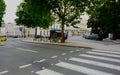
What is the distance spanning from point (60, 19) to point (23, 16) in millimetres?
19080

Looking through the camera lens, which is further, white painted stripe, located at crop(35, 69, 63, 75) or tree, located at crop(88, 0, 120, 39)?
tree, located at crop(88, 0, 120, 39)

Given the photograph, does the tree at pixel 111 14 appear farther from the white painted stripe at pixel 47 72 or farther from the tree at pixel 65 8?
the white painted stripe at pixel 47 72

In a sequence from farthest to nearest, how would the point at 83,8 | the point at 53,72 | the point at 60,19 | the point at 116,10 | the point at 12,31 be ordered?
the point at 12,31
the point at 116,10
the point at 60,19
the point at 83,8
the point at 53,72

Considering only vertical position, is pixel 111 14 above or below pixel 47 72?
above

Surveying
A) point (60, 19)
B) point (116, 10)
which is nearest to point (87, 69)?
point (60, 19)

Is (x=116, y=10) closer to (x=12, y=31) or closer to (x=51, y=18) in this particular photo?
(x=51, y=18)

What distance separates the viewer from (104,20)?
1651 inches

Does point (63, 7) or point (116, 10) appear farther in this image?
point (116, 10)

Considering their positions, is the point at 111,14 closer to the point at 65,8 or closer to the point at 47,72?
the point at 65,8

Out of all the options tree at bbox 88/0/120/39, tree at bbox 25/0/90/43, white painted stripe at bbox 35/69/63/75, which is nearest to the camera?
white painted stripe at bbox 35/69/63/75

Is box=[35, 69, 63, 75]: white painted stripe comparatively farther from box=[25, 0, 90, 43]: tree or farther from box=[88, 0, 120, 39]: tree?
box=[88, 0, 120, 39]: tree

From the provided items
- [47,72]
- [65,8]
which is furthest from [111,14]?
[47,72]

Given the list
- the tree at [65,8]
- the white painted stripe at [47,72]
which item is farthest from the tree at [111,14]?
the white painted stripe at [47,72]

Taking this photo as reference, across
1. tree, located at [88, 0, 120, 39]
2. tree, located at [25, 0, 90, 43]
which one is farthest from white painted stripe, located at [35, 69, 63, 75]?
tree, located at [88, 0, 120, 39]
